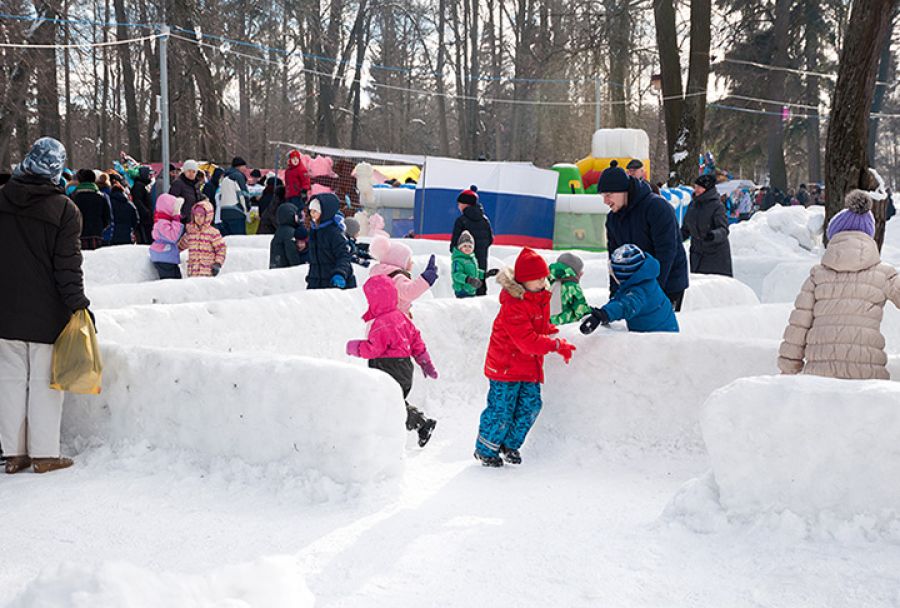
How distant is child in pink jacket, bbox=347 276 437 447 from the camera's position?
6.02 metres

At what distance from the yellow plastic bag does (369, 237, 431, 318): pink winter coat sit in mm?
1789

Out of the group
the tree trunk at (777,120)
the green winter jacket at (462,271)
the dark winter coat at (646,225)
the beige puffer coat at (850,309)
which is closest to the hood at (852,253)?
the beige puffer coat at (850,309)

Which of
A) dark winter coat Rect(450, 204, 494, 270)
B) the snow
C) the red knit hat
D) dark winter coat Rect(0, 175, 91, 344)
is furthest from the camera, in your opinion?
dark winter coat Rect(450, 204, 494, 270)

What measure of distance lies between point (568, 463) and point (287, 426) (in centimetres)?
174

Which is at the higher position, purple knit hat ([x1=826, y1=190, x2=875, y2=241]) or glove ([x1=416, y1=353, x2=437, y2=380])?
purple knit hat ([x1=826, y1=190, x2=875, y2=241])

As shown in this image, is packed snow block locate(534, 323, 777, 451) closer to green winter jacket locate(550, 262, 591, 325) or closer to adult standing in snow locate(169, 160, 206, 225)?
green winter jacket locate(550, 262, 591, 325)

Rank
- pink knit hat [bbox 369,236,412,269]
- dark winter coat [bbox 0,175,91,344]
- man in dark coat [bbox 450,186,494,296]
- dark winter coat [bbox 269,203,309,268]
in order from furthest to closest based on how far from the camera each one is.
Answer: man in dark coat [bbox 450,186,494,296], dark winter coat [bbox 269,203,309,268], pink knit hat [bbox 369,236,412,269], dark winter coat [bbox 0,175,91,344]

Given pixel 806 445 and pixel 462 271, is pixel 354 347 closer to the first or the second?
pixel 806 445

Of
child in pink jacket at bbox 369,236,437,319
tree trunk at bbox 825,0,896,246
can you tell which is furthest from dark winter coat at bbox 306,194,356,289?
tree trunk at bbox 825,0,896,246

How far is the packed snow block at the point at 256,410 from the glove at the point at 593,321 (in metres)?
1.35

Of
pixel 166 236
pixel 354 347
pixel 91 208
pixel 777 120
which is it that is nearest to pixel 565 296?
pixel 354 347

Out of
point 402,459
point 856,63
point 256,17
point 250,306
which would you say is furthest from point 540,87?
point 402,459

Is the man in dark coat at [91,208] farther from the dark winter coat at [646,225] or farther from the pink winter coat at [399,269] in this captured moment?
the dark winter coat at [646,225]

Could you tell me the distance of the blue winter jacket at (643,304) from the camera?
5.97 meters
